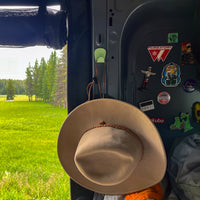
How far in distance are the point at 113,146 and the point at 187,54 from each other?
31.8 inches

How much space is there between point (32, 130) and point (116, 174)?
3185 millimetres

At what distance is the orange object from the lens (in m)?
0.72

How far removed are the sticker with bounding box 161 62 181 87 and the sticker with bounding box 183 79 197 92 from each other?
5 centimetres

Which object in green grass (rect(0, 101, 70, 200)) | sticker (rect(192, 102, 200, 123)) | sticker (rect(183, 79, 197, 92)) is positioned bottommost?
green grass (rect(0, 101, 70, 200))

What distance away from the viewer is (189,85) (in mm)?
1141

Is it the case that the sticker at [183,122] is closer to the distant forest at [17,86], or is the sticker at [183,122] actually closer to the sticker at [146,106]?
the sticker at [146,106]

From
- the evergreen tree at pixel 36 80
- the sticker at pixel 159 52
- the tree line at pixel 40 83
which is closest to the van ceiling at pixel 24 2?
the sticker at pixel 159 52

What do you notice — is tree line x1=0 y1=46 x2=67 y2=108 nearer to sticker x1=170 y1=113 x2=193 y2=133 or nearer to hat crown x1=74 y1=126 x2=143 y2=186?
sticker x1=170 y1=113 x2=193 y2=133

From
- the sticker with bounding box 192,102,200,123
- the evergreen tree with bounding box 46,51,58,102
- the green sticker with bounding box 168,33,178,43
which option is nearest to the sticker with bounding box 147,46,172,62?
the green sticker with bounding box 168,33,178,43

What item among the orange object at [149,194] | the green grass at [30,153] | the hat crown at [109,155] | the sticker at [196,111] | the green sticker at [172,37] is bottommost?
the green grass at [30,153]

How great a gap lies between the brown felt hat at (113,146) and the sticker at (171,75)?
19.9 inches

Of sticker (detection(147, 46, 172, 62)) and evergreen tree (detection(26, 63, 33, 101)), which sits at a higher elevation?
sticker (detection(147, 46, 172, 62))

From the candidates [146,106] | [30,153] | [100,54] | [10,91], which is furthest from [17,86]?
[146,106]

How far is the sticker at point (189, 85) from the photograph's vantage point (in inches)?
44.7
